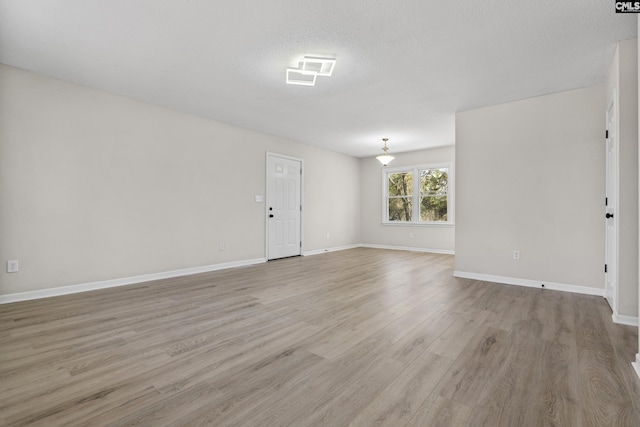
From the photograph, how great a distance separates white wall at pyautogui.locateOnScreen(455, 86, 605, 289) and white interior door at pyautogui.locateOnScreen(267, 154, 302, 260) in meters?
3.32

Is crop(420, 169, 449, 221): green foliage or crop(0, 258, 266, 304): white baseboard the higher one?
crop(420, 169, 449, 221): green foliage

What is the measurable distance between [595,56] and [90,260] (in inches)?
A: 238

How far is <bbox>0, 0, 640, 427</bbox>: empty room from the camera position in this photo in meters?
1.67

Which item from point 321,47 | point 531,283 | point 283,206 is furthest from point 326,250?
point 321,47

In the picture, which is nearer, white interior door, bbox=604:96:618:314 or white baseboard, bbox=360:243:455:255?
white interior door, bbox=604:96:618:314

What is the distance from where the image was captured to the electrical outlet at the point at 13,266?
320cm

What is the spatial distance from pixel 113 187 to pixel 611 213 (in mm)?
5773

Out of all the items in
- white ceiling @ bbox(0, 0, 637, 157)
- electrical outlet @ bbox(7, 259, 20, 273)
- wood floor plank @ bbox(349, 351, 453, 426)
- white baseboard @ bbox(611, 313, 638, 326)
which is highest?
white ceiling @ bbox(0, 0, 637, 157)

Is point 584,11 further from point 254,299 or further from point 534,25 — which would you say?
point 254,299

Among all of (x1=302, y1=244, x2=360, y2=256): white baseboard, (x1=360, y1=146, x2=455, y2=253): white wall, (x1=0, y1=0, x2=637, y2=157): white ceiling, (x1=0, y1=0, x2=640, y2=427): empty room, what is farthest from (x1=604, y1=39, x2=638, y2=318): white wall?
(x1=302, y1=244, x2=360, y2=256): white baseboard

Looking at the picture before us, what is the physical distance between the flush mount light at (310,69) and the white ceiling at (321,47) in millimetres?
88

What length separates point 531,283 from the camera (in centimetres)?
399

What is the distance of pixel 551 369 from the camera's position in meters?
1.87

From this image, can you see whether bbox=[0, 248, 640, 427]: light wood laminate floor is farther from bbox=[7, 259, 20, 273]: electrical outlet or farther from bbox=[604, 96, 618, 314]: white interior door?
bbox=[7, 259, 20, 273]: electrical outlet
